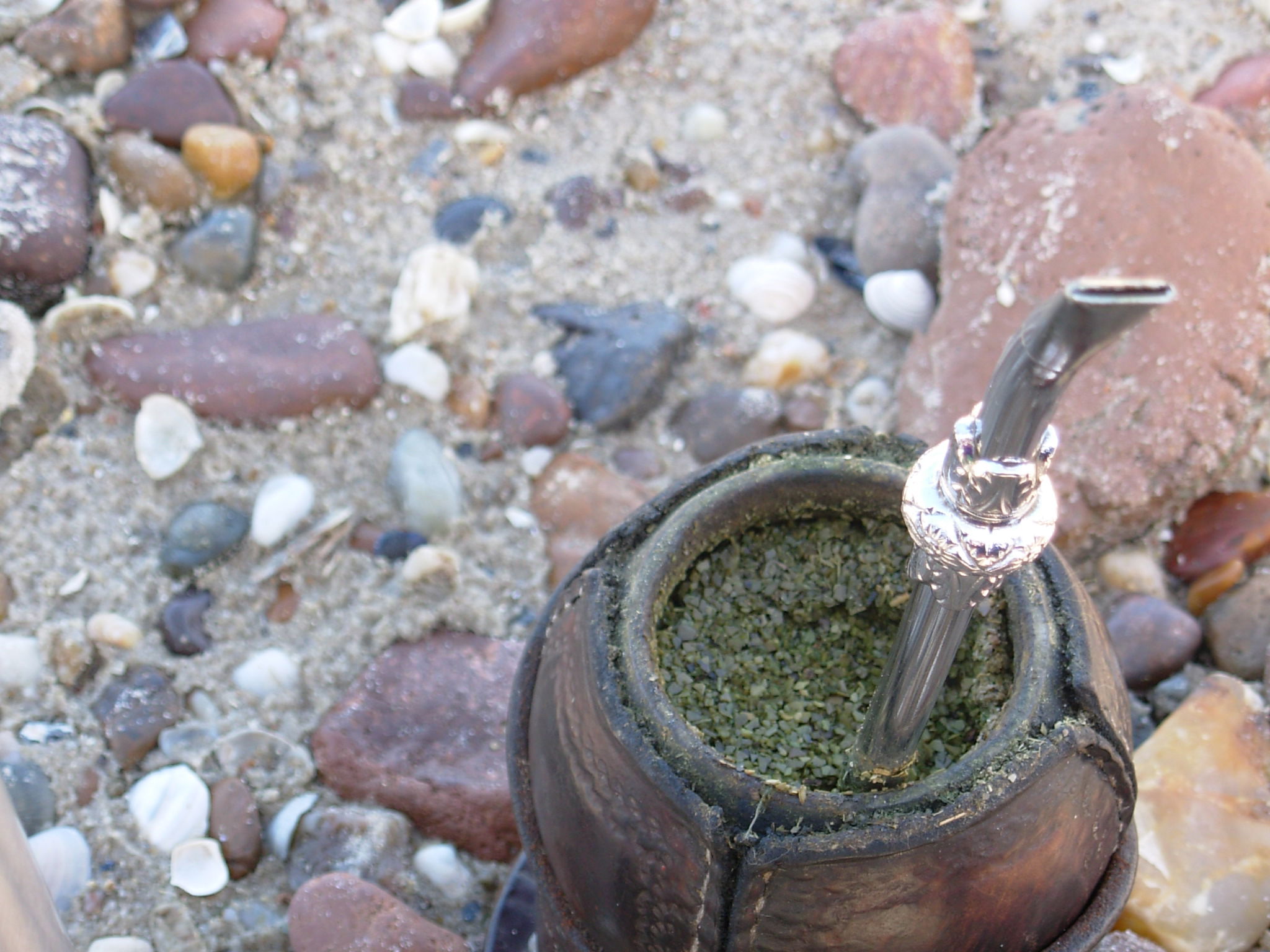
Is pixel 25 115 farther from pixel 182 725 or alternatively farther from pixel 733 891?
pixel 733 891

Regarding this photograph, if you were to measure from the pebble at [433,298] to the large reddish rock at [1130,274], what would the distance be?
878 millimetres

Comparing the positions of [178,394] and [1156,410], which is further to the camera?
[178,394]

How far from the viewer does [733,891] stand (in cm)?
94

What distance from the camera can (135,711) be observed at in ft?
5.76

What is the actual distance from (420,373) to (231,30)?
0.99 metres

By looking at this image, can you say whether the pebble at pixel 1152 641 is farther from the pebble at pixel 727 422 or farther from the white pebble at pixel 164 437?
the white pebble at pixel 164 437

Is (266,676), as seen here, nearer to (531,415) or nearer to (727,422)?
(531,415)

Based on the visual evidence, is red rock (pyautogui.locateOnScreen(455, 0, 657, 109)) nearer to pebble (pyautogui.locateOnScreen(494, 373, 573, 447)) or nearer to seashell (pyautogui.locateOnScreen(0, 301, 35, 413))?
pebble (pyautogui.locateOnScreen(494, 373, 573, 447))

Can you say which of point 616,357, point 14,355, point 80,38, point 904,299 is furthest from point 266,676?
point 80,38

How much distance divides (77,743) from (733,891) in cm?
124

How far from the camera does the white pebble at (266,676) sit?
5.98ft

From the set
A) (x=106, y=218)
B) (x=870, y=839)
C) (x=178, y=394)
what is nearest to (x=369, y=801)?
(x=178, y=394)

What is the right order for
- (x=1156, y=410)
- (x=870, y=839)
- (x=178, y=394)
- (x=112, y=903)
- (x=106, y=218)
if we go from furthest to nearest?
(x=106, y=218) < (x=178, y=394) < (x=1156, y=410) < (x=112, y=903) < (x=870, y=839)

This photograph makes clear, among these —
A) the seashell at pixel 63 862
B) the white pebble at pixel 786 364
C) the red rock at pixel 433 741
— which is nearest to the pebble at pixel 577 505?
the red rock at pixel 433 741
